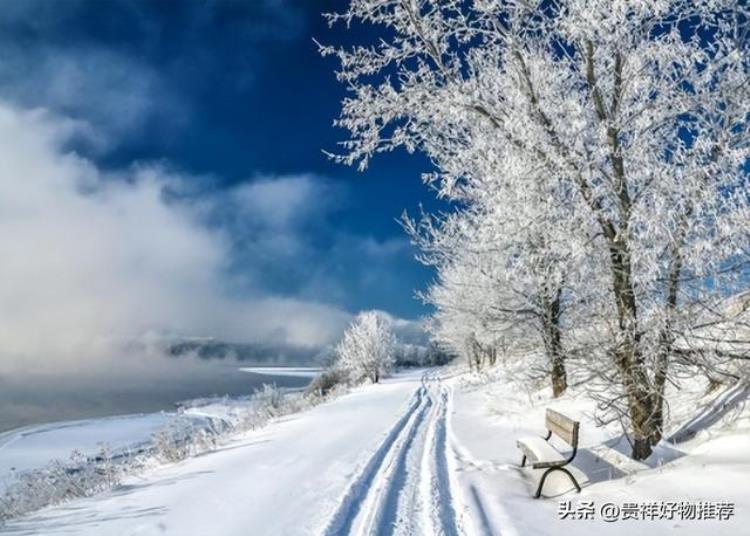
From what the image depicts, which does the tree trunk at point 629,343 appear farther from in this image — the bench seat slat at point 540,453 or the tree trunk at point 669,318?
the bench seat slat at point 540,453

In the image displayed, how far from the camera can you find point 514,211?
23.1 feet

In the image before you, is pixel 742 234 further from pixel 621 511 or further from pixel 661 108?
pixel 621 511

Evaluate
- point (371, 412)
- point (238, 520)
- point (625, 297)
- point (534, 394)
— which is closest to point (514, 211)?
point (625, 297)

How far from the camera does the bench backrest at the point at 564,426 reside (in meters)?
7.16

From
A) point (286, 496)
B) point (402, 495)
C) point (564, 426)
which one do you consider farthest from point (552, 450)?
point (286, 496)

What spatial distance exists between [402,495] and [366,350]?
50.7 meters

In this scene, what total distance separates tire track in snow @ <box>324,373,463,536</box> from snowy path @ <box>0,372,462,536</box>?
0.04ft

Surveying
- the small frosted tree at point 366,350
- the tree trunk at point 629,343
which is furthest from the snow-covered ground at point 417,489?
the small frosted tree at point 366,350

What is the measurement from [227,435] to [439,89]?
1221cm

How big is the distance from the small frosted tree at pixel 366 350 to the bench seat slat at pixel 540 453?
156 ft

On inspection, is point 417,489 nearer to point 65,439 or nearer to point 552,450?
point 552,450

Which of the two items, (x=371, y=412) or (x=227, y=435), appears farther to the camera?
(x=371, y=412)

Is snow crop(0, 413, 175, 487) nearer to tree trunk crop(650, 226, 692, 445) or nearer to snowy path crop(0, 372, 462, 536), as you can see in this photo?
snowy path crop(0, 372, 462, 536)

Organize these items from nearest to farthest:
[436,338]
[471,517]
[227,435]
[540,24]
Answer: [471,517] < [540,24] < [227,435] < [436,338]
